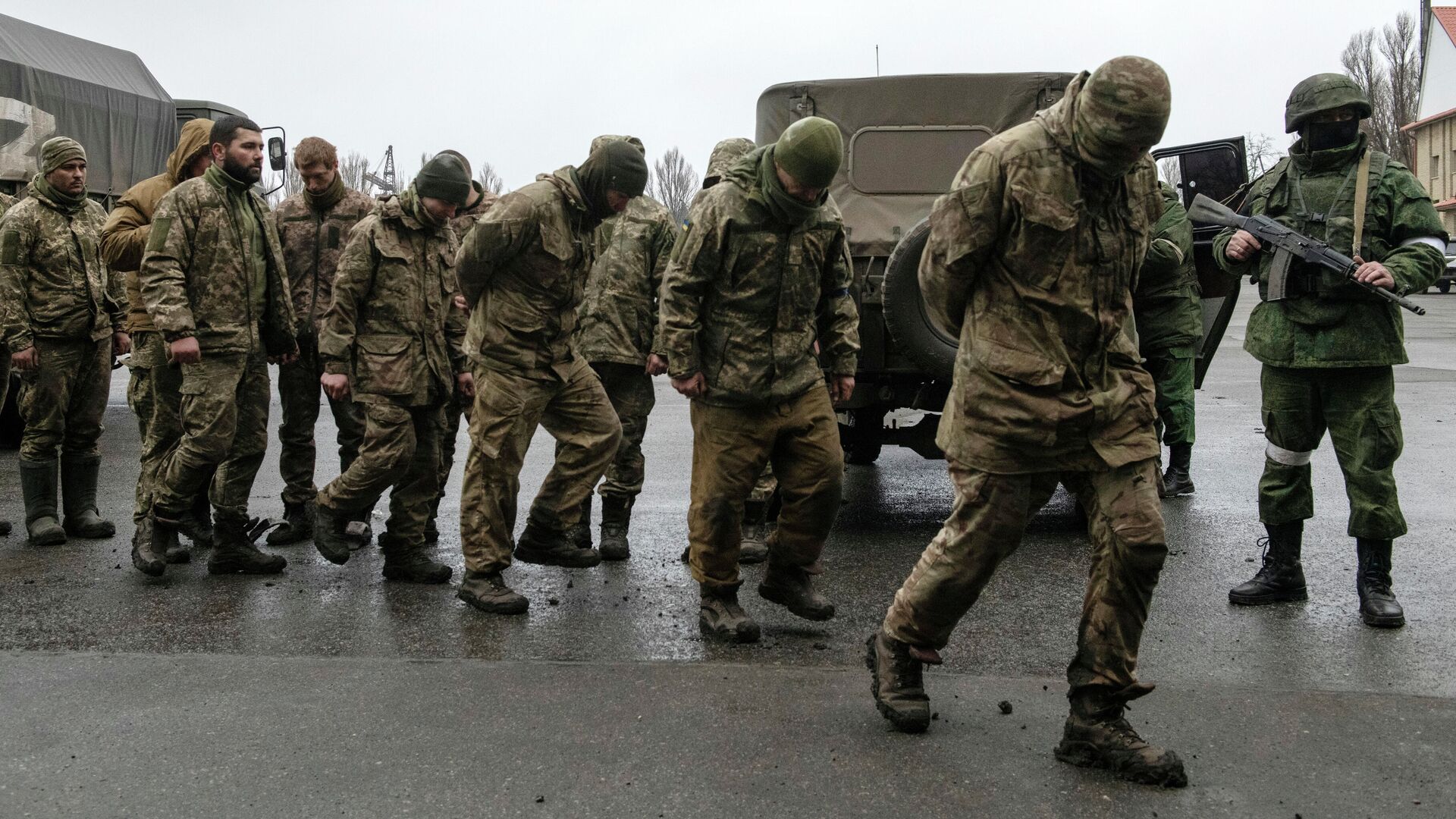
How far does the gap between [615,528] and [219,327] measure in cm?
197

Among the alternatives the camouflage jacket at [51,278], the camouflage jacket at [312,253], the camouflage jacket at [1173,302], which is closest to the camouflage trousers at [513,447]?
the camouflage jacket at [312,253]

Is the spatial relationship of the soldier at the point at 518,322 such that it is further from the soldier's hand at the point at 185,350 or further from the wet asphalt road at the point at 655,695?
the soldier's hand at the point at 185,350

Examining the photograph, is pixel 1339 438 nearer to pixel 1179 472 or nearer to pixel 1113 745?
pixel 1113 745

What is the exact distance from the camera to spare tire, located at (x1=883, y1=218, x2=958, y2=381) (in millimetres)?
6066

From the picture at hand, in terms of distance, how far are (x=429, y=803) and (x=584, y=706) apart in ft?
2.51

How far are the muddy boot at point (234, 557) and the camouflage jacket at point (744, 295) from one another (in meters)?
2.23

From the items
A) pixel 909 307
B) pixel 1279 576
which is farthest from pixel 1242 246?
pixel 909 307

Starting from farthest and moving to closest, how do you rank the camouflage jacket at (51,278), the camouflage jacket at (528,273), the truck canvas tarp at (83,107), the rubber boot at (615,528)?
1. the truck canvas tarp at (83,107)
2. the camouflage jacket at (51,278)
3. the rubber boot at (615,528)
4. the camouflage jacket at (528,273)

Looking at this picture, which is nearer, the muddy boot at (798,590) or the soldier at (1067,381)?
the soldier at (1067,381)

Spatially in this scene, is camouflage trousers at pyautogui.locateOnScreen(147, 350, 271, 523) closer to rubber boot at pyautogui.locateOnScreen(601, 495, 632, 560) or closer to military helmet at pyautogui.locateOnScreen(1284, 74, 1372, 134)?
rubber boot at pyautogui.locateOnScreen(601, 495, 632, 560)

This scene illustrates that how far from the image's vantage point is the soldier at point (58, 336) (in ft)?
21.6

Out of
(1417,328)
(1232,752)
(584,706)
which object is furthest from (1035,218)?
(1417,328)

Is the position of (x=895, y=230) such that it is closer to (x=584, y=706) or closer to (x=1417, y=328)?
(x=584, y=706)

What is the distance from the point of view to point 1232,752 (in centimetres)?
365
